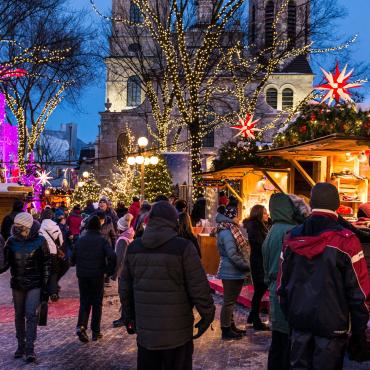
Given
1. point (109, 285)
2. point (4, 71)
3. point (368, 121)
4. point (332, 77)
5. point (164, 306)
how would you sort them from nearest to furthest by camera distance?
1. point (164, 306)
2. point (368, 121)
3. point (332, 77)
4. point (109, 285)
5. point (4, 71)

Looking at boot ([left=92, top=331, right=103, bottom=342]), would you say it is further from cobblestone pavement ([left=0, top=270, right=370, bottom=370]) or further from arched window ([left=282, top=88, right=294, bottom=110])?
arched window ([left=282, top=88, right=294, bottom=110])

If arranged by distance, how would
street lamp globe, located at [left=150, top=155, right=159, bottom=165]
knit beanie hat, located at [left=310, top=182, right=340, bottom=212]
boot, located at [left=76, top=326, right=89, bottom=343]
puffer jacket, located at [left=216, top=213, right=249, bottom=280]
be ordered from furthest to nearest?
street lamp globe, located at [left=150, top=155, right=159, bottom=165] < boot, located at [left=76, top=326, right=89, bottom=343] < puffer jacket, located at [left=216, top=213, right=249, bottom=280] < knit beanie hat, located at [left=310, top=182, right=340, bottom=212]

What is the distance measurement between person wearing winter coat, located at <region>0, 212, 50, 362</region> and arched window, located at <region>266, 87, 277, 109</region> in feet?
159

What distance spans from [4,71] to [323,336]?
1842cm

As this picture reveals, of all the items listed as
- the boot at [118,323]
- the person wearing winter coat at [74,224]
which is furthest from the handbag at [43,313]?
the person wearing winter coat at [74,224]

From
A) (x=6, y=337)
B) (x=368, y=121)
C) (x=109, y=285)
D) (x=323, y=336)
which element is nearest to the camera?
(x=323, y=336)

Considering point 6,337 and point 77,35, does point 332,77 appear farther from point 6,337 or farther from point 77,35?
point 77,35

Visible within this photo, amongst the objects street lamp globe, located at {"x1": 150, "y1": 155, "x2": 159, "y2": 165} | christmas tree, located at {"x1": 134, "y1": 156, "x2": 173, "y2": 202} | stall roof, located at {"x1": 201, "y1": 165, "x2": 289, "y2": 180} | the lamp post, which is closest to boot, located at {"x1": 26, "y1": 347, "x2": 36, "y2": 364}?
stall roof, located at {"x1": 201, "y1": 165, "x2": 289, "y2": 180}

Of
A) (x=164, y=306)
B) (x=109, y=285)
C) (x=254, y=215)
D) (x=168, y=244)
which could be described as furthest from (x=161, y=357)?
(x=109, y=285)

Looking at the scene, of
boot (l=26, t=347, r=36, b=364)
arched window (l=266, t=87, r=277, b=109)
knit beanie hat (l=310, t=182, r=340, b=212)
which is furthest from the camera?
arched window (l=266, t=87, r=277, b=109)

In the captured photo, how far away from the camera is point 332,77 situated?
34.8 feet

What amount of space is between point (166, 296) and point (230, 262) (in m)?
3.93

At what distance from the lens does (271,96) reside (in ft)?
180

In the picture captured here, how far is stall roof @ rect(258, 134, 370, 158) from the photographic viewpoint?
901 centimetres
